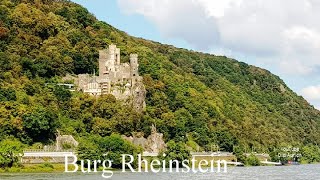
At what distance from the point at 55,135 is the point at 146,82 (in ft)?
115

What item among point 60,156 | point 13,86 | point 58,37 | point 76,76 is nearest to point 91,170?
point 60,156

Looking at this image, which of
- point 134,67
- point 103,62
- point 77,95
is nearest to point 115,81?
point 134,67

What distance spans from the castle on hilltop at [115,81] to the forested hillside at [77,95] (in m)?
2.82

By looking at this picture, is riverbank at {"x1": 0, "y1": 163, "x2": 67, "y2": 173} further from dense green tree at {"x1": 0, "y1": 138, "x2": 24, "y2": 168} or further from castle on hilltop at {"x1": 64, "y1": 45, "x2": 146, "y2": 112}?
castle on hilltop at {"x1": 64, "y1": 45, "x2": 146, "y2": 112}

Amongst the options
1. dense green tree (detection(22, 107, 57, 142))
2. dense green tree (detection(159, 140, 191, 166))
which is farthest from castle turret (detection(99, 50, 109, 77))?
dense green tree (detection(22, 107, 57, 142))

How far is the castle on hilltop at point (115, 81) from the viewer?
11819 centimetres

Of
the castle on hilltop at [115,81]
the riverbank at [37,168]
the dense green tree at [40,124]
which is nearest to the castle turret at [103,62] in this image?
the castle on hilltop at [115,81]

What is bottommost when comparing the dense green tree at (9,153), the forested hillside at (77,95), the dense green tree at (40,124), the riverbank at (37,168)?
the riverbank at (37,168)

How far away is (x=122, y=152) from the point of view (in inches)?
3644

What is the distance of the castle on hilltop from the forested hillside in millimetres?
2821

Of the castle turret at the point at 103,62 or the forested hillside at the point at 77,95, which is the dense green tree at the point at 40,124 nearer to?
the forested hillside at the point at 77,95

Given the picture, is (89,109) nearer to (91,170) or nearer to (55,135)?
(55,135)

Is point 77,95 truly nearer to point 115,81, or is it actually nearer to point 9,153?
point 115,81

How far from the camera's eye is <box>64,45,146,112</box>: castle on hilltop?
11819 centimetres
